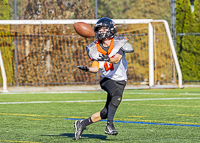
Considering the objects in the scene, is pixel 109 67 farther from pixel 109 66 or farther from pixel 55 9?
Answer: pixel 55 9

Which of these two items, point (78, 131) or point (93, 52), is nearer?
point (78, 131)

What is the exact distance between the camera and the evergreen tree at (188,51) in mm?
19359

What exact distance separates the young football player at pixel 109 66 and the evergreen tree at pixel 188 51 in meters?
13.8

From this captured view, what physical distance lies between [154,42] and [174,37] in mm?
1956

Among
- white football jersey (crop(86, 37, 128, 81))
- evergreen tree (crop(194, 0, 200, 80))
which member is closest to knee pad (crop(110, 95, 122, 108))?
white football jersey (crop(86, 37, 128, 81))

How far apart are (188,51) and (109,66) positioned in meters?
14.3

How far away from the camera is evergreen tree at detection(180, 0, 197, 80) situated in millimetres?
19359

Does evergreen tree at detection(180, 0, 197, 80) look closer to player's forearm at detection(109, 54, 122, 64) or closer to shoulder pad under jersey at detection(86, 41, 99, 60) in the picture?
shoulder pad under jersey at detection(86, 41, 99, 60)

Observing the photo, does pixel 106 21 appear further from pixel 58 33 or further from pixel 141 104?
pixel 58 33

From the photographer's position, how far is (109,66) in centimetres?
593

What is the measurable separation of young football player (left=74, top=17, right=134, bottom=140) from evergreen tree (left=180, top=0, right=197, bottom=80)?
13.8m

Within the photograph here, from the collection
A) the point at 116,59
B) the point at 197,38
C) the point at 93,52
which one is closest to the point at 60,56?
the point at 197,38

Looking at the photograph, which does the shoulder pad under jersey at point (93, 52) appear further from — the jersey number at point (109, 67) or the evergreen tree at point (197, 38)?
the evergreen tree at point (197, 38)

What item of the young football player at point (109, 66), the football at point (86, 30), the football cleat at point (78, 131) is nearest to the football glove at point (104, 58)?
the young football player at point (109, 66)
